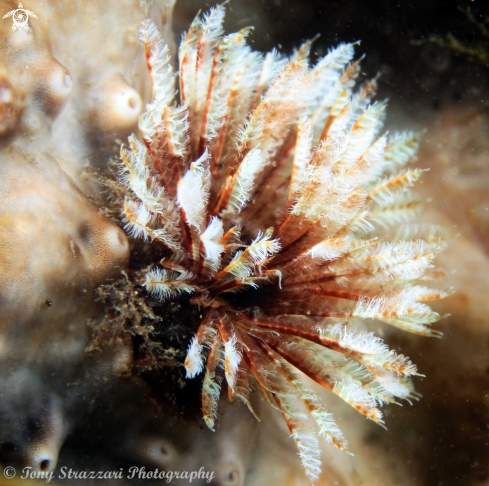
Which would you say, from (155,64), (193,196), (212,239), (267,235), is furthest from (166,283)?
(155,64)

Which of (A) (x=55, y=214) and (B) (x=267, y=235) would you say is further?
(B) (x=267, y=235)

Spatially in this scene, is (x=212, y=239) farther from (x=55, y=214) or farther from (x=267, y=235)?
(x=55, y=214)

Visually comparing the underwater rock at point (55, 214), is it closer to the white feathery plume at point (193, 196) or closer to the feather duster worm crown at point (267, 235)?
the feather duster worm crown at point (267, 235)

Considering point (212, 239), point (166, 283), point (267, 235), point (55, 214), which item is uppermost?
point (267, 235)

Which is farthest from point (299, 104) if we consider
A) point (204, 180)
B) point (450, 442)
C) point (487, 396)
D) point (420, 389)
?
point (450, 442)

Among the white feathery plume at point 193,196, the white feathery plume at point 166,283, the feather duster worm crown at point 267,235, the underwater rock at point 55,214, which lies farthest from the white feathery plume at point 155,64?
the white feathery plume at point 166,283

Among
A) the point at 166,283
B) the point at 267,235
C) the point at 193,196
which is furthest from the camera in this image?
the point at 267,235

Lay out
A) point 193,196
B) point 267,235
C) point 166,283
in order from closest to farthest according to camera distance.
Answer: point 193,196, point 166,283, point 267,235

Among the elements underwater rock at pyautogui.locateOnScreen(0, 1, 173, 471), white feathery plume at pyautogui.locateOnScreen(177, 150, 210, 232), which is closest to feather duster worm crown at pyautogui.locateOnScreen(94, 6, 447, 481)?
white feathery plume at pyautogui.locateOnScreen(177, 150, 210, 232)
